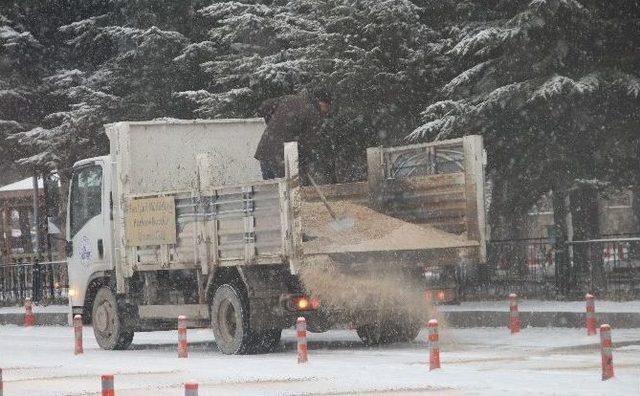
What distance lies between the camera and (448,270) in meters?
17.5

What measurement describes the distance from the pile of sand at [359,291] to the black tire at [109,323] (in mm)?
3945

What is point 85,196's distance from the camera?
20203mm

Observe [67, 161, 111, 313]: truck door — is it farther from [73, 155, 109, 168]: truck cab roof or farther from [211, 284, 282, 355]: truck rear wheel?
[211, 284, 282, 355]: truck rear wheel

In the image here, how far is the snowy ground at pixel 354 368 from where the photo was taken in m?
12.7

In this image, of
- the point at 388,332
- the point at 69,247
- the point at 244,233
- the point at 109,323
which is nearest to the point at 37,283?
the point at 69,247

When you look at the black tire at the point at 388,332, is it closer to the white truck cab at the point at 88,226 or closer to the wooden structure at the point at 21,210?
the white truck cab at the point at 88,226

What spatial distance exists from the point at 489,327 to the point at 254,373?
7.95 meters

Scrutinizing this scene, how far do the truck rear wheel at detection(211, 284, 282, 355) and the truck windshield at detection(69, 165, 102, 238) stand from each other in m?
3.10

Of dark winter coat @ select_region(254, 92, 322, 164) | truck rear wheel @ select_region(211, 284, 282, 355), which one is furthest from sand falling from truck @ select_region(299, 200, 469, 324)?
truck rear wheel @ select_region(211, 284, 282, 355)

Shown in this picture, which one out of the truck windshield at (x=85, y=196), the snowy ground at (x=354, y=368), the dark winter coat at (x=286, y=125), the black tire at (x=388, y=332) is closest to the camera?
the snowy ground at (x=354, y=368)

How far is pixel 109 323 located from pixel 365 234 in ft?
14.9

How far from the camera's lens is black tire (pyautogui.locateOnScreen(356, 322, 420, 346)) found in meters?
18.3

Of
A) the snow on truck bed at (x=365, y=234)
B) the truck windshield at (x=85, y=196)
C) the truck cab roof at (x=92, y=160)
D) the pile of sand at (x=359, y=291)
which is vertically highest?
the truck cab roof at (x=92, y=160)

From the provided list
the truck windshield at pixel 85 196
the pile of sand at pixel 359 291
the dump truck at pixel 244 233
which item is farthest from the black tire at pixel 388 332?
the truck windshield at pixel 85 196
